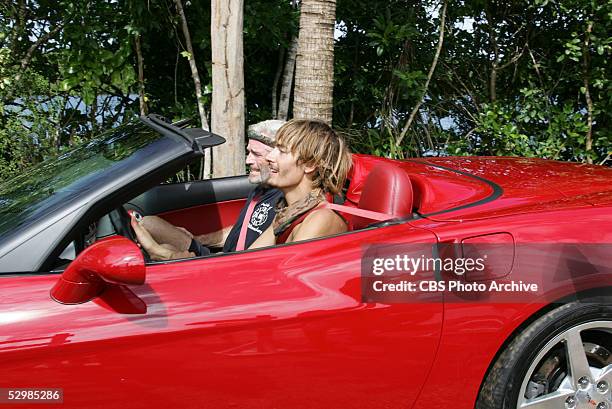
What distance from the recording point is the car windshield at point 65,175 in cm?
213

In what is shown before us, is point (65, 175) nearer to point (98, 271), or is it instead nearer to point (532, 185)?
point (98, 271)

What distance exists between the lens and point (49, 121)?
6.80 m

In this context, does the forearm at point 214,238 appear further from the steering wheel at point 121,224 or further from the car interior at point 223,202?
the steering wheel at point 121,224

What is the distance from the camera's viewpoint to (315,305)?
201 centimetres

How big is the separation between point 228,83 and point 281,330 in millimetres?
3204

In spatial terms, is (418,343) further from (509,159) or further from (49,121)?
(49,121)

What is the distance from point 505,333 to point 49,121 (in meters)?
5.79

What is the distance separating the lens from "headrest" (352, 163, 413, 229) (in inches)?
93.5

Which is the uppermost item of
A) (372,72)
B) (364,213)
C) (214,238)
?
(372,72)

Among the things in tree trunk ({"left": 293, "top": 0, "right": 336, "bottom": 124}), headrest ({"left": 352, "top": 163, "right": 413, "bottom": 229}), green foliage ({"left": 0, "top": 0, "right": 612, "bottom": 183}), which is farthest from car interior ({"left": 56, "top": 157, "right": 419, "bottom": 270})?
green foliage ({"left": 0, "top": 0, "right": 612, "bottom": 183})

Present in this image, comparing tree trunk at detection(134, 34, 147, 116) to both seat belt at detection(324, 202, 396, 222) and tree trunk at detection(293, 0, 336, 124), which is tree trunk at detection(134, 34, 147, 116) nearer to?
tree trunk at detection(293, 0, 336, 124)

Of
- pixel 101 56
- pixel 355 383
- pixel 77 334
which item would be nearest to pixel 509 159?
pixel 355 383

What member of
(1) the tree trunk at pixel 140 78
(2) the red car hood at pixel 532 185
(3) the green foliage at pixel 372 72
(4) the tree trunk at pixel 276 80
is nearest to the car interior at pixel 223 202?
(2) the red car hood at pixel 532 185

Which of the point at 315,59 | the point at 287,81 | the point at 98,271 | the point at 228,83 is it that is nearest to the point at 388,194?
the point at 98,271
